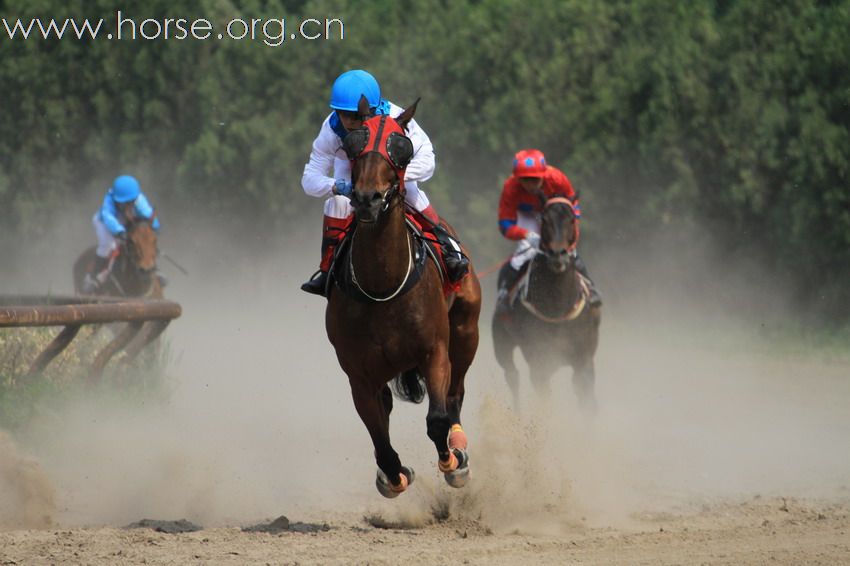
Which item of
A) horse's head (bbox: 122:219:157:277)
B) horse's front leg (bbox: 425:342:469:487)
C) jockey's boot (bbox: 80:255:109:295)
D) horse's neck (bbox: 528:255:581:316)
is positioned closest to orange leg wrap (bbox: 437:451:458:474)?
horse's front leg (bbox: 425:342:469:487)

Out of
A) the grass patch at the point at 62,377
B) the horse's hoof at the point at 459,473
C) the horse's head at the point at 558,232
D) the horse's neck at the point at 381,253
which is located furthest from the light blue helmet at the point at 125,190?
the horse's neck at the point at 381,253

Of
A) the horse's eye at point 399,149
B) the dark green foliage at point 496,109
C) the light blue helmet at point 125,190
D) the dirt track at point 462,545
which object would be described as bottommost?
the dirt track at point 462,545

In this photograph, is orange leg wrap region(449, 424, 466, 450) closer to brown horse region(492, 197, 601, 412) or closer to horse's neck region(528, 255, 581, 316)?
brown horse region(492, 197, 601, 412)

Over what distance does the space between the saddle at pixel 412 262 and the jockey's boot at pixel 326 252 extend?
15 cm

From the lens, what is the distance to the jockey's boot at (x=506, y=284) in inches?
480

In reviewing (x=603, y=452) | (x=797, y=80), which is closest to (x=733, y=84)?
(x=797, y=80)

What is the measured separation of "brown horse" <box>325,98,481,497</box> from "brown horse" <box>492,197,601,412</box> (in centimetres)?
384

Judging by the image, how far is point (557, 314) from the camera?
1159 centimetres

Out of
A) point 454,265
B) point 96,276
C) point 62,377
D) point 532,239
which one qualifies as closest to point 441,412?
point 454,265

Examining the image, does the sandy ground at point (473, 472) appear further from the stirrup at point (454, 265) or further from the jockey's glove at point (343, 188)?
the jockey's glove at point (343, 188)

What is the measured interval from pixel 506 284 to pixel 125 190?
5970mm

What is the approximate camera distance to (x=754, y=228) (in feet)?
62.6

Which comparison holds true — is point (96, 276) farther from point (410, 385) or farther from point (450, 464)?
point (450, 464)

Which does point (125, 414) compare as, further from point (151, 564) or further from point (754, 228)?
point (754, 228)
